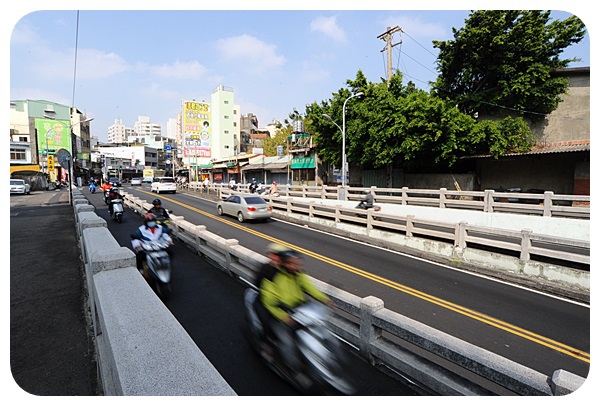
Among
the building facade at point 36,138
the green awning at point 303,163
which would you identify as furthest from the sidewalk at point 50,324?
the building facade at point 36,138

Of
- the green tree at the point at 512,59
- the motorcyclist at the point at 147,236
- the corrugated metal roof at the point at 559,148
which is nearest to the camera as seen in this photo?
the motorcyclist at the point at 147,236

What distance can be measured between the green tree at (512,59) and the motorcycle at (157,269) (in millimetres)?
22735

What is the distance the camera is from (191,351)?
2652 millimetres

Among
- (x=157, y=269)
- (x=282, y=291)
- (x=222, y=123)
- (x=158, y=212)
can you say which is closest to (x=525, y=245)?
(x=282, y=291)

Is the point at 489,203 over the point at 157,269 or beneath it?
over

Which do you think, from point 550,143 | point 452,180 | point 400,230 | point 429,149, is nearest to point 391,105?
point 429,149

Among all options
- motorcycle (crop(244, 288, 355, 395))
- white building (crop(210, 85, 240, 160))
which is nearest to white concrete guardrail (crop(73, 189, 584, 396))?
motorcycle (crop(244, 288, 355, 395))

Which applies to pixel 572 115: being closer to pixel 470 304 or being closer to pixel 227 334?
pixel 470 304

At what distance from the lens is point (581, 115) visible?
64.3ft

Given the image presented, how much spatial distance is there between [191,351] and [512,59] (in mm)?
25044

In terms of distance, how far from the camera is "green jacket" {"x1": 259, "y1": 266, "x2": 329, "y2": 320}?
3.85m

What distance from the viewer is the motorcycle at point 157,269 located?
6.46 m

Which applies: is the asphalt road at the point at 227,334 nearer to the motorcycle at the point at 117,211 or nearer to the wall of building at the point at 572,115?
the motorcycle at the point at 117,211

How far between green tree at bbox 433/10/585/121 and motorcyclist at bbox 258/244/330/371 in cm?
2246
